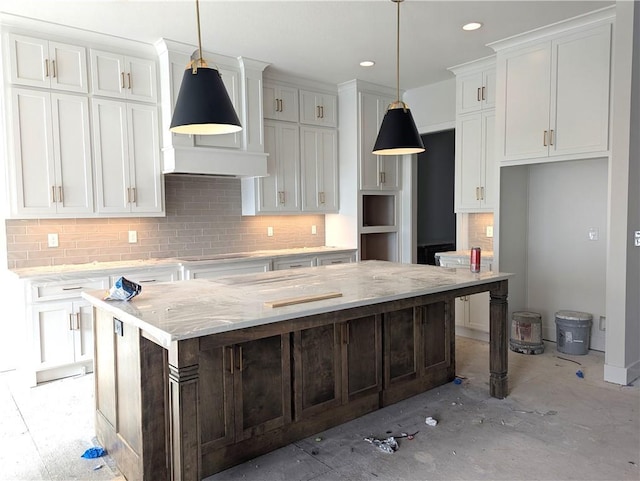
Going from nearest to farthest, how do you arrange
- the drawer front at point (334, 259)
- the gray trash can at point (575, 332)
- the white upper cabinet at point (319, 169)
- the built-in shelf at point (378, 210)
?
the gray trash can at point (575, 332) → the drawer front at point (334, 259) → the white upper cabinet at point (319, 169) → the built-in shelf at point (378, 210)

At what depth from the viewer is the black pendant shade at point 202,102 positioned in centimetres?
243

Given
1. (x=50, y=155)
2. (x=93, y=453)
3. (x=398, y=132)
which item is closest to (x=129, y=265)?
(x=50, y=155)

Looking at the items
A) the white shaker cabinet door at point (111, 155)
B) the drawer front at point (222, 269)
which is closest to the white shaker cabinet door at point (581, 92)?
the drawer front at point (222, 269)

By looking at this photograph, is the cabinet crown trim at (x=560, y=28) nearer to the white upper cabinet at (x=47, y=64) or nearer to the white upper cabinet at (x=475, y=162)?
the white upper cabinet at (x=475, y=162)

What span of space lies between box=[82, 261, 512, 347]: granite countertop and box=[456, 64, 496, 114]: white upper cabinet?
7.12ft

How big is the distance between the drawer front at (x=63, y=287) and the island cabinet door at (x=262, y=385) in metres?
1.88

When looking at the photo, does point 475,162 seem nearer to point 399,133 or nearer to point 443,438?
point 399,133

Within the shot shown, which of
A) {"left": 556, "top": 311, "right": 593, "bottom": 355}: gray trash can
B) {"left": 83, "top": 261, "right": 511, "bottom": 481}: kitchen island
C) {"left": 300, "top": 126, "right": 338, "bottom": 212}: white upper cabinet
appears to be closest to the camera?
{"left": 83, "top": 261, "right": 511, "bottom": 481}: kitchen island

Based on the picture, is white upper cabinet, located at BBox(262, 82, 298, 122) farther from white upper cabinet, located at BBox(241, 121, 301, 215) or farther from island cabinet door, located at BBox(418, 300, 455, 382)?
island cabinet door, located at BBox(418, 300, 455, 382)

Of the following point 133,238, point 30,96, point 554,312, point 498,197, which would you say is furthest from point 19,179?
point 554,312

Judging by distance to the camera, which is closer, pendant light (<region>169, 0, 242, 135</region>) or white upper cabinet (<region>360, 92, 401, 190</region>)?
pendant light (<region>169, 0, 242, 135</region>)

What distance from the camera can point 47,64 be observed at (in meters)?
3.83

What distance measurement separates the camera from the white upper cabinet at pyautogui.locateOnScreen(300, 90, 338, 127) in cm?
549

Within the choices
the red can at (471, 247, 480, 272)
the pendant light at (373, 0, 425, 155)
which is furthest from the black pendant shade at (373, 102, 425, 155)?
the red can at (471, 247, 480, 272)
